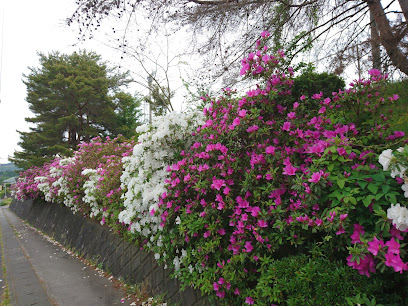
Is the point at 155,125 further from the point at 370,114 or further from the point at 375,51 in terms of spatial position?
the point at 375,51

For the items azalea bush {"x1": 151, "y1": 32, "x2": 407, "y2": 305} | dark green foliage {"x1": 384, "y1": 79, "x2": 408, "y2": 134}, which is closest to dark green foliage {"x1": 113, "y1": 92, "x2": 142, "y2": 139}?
dark green foliage {"x1": 384, "y1": 79, "x2": 408, "y2": 134}

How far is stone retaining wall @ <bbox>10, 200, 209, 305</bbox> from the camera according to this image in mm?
3014

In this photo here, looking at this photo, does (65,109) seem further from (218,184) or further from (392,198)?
(392,198)

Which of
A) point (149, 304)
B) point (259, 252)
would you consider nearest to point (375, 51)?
point (259, 252)

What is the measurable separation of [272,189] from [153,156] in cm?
147

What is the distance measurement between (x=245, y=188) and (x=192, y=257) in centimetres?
87

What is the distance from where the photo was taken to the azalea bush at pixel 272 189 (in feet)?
5.63

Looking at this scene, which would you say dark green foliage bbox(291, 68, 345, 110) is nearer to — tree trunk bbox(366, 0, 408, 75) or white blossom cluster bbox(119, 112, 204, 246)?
tree trunk bbox(366, 0, 408, 75)

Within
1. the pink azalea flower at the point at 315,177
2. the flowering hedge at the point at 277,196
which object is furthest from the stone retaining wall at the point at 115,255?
the pink azalea flower at the point at 315,177

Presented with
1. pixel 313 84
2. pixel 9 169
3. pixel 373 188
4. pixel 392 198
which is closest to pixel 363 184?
pixel 373 188

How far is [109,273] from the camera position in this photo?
4.29 m

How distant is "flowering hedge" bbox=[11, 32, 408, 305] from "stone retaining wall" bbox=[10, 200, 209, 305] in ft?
1.15

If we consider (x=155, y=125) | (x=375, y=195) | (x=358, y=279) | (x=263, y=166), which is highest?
(x=155, y=125)

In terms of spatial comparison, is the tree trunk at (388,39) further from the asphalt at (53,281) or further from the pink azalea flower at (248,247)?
the asphalt at (53,281)
